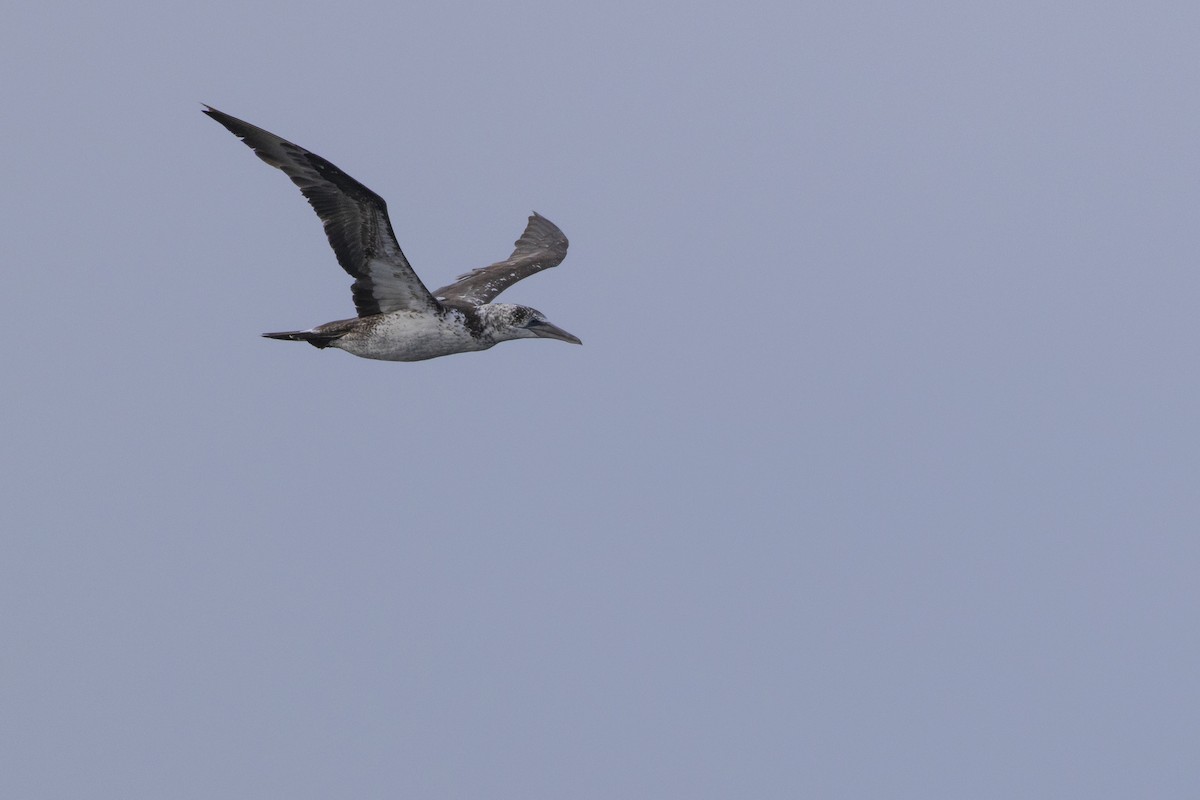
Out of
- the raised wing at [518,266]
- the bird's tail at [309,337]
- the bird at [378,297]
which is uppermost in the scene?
the raised wing at [518,266]

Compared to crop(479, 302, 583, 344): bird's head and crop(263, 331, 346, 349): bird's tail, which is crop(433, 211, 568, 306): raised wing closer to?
crop(479, 302, 583, 344): bird's head

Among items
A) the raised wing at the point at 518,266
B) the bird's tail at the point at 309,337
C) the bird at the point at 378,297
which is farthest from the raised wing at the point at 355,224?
the raised wing at the point at 518,266

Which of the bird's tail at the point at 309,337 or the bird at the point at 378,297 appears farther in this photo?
the bird's tail at the point at 309,337

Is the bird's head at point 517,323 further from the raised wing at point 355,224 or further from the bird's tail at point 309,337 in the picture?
the bird's tail at point 309,337

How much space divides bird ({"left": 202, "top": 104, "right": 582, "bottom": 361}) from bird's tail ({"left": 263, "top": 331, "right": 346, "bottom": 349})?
1cm

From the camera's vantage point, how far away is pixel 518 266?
21.0 metres

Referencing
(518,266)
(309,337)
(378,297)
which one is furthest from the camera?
(518,266)

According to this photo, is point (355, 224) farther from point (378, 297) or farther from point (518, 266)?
point (518, 266)

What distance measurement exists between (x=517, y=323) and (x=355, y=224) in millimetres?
2751

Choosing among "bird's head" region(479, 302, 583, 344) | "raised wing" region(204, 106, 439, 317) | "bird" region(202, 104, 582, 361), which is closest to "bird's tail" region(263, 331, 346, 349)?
"bird" region(202, 104, 582, 361)

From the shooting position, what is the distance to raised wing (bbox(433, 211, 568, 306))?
19.7 m

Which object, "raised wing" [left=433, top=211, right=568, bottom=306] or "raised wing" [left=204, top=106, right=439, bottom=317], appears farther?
"raised wing" [left=433, top=211, right=568, bottom=306]

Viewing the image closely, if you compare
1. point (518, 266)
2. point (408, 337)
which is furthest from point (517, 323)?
point (518, 266)

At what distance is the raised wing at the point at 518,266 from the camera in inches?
775
